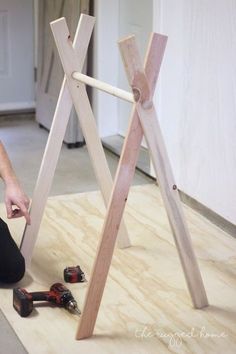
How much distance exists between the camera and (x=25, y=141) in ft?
13.4

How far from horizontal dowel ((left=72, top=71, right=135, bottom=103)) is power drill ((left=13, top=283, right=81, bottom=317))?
0.66 meters

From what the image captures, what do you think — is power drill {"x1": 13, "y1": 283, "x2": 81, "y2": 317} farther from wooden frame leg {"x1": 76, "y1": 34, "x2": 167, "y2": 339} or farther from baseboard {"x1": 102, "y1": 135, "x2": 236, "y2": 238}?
baseboard {"x1": 102, "y1": 135, "x2": 236, "y2": 238}

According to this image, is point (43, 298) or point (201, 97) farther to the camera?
point (201, 97)

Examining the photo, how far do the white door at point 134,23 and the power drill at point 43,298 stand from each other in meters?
1.73

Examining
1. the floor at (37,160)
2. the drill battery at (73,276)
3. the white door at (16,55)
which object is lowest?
the floor at (37,160)

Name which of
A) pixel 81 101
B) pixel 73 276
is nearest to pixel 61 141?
pixel 81 101

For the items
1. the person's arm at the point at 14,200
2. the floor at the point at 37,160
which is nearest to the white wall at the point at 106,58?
the floor at the point at 37,160

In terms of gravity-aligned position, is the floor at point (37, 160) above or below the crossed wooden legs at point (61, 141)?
below

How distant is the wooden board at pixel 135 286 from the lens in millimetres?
2070

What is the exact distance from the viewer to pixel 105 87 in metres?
2.14

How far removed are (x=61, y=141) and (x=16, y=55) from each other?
2.17 m

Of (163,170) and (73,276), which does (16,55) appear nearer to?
(73,276)

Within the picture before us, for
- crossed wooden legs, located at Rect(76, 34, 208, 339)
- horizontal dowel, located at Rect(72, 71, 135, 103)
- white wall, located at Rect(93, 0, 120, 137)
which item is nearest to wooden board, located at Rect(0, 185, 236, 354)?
crossed wooden legs, located at Rect(76, 34, 208, 339)

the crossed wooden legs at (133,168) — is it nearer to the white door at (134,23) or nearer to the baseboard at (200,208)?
the baseboard at (200,208)
